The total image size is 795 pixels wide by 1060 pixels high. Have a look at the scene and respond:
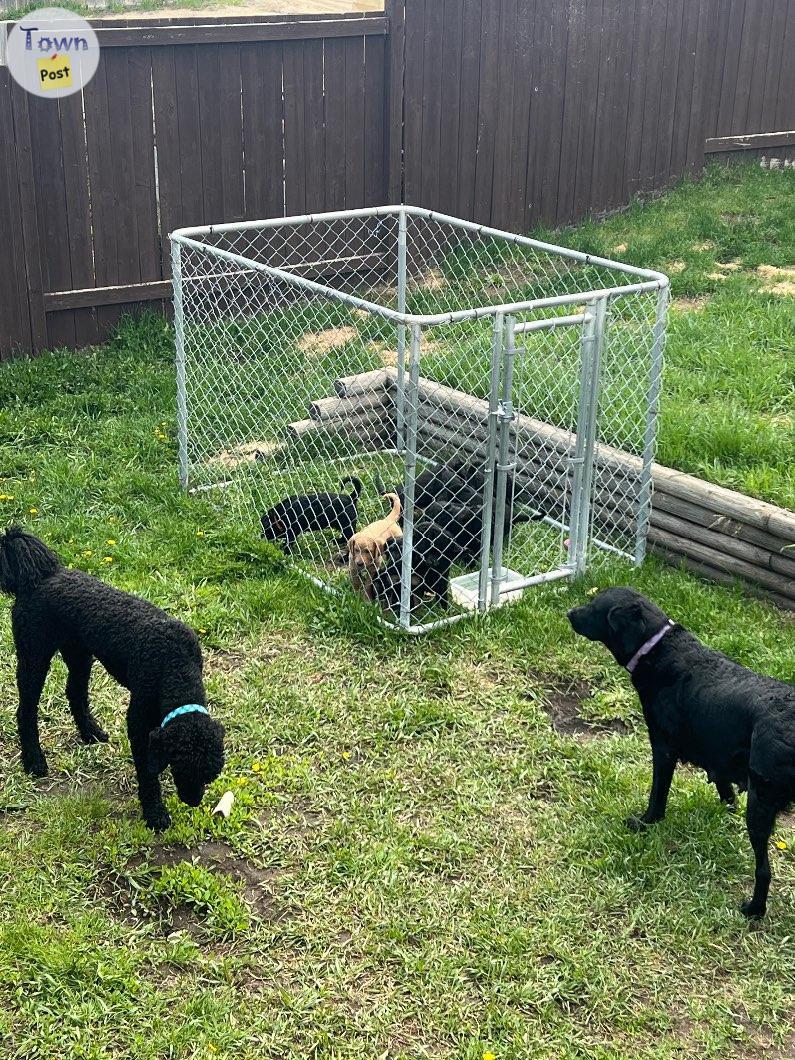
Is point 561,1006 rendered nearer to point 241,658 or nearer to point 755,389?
point 241,658

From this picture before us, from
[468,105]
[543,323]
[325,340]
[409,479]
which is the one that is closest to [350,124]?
[468,105]

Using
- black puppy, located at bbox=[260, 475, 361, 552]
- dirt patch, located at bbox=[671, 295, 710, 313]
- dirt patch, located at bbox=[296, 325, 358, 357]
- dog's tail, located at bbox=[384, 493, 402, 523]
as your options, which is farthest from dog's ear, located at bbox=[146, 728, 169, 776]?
dirt patch, located at bbox=[671, 295, 710, 313]

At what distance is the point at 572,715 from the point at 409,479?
3.95 ft

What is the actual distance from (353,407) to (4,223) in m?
3.04

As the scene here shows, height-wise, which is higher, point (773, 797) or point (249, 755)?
point (773, 797)

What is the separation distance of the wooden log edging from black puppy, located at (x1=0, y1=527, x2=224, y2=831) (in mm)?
2108

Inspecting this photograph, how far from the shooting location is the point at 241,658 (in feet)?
18.0

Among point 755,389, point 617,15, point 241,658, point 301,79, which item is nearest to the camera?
point 241,658

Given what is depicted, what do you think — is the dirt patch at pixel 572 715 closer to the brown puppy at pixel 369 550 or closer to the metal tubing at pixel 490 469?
the metal tubing at pixel 490 469

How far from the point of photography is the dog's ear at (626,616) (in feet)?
13.9

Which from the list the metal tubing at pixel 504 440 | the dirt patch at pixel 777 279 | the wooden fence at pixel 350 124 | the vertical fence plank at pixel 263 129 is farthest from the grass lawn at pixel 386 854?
the vertical fence plank at pixel 263 129

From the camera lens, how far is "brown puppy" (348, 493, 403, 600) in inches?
223

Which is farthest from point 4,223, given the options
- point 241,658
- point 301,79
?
point 241,658

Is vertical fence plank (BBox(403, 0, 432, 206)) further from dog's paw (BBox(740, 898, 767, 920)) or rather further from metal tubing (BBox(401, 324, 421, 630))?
dog's paw (BBox(740, 898, 767, 920))
